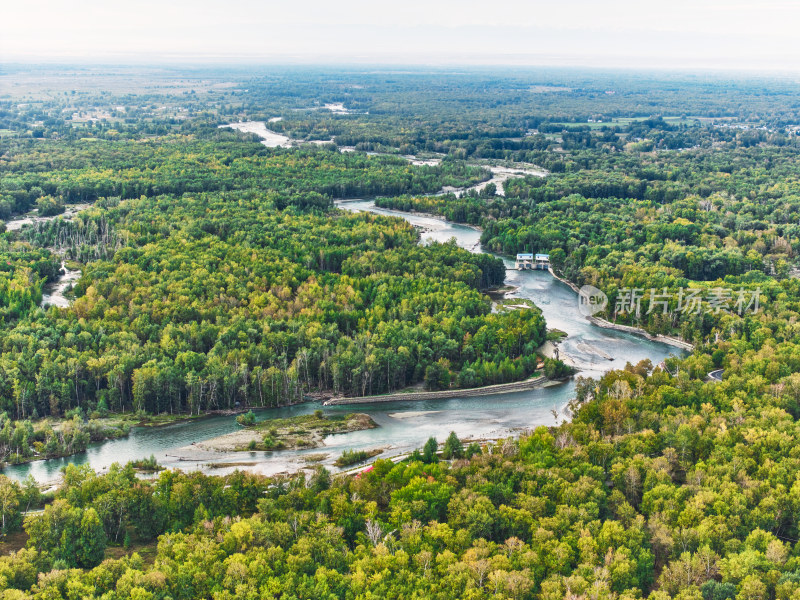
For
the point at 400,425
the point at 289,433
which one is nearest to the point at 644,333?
the point at 400,425

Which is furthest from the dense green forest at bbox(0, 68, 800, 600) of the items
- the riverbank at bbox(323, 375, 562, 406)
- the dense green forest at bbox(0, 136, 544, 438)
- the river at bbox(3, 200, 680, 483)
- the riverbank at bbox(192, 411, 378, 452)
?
the riverbank at bbox(192, 411, 378, 452)

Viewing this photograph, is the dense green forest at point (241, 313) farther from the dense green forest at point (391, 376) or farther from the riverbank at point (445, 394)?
the riverbank at point (445, 394)

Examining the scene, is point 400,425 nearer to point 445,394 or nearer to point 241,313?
point 445,394

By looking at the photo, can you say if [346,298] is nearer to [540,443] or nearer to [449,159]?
[540,443]

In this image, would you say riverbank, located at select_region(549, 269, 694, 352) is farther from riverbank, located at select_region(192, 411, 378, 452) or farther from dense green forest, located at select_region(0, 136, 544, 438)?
riverbank, located at select_region(192, 411, 378, 452)

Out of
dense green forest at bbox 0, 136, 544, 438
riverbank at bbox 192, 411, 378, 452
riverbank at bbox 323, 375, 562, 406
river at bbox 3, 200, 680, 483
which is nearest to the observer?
river at bbox 3, 200, 680, 483
